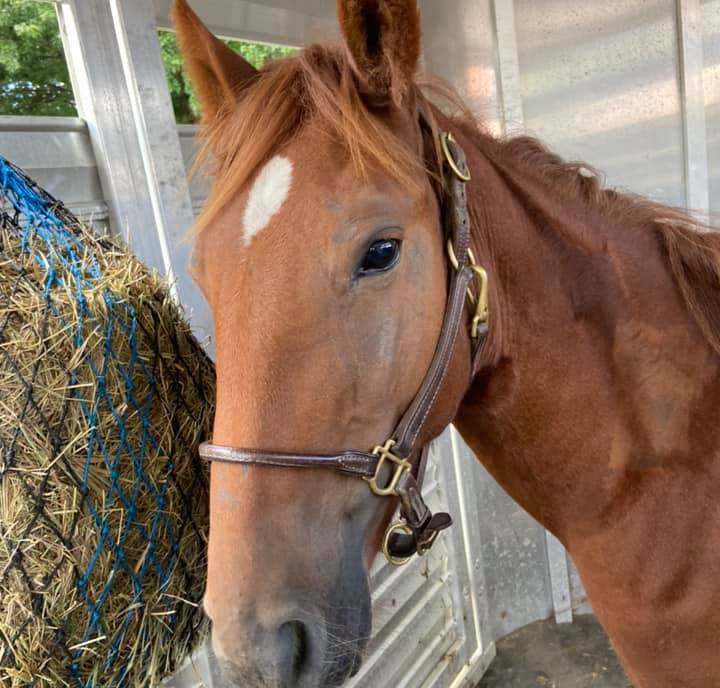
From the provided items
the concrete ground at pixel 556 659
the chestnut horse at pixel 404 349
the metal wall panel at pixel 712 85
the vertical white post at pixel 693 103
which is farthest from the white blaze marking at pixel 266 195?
the concrete ground at pixel 556 659

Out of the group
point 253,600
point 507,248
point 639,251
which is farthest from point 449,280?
point 253,600

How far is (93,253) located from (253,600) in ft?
2.37

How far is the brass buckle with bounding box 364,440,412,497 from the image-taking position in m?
1.00

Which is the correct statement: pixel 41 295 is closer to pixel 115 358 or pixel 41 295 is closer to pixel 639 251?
pixel 115 358

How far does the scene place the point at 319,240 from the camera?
947 millimetres

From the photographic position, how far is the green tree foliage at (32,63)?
5.11 ft

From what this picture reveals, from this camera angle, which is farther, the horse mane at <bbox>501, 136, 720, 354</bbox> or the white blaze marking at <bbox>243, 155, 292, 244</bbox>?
the horse mane at <bbox>501, 136, 720, 354</bbox>

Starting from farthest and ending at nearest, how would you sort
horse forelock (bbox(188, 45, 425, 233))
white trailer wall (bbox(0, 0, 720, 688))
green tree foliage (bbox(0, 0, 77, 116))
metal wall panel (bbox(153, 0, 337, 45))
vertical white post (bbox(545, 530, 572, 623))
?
vertical white post (bbox(545, 530, 572, 623))
white trailer wall (bbox(0, 0, 720, 688))
metal wall panel (bbox(153, 0, 337, 45))
green tree foliage (bbox(0, 0, 77, 116))
horse forelock (bbox(188, 45, 425, 233))

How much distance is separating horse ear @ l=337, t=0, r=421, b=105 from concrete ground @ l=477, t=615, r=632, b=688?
2.95 metres

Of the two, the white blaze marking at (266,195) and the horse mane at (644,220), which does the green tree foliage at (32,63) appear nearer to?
the white blaze marking at (266,195)

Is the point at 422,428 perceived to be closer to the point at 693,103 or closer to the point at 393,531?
the point at 393,531

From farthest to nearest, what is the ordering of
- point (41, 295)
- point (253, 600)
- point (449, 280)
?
point (449, 280) → point (41, 295) → point (253, 600)

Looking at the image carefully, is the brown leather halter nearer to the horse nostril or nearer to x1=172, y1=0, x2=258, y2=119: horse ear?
the horse nostril

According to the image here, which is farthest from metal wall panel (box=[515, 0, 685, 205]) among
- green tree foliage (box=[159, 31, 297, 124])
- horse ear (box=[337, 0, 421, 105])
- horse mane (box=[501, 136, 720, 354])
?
horse ear (box=[337, 0, 421, 105])
